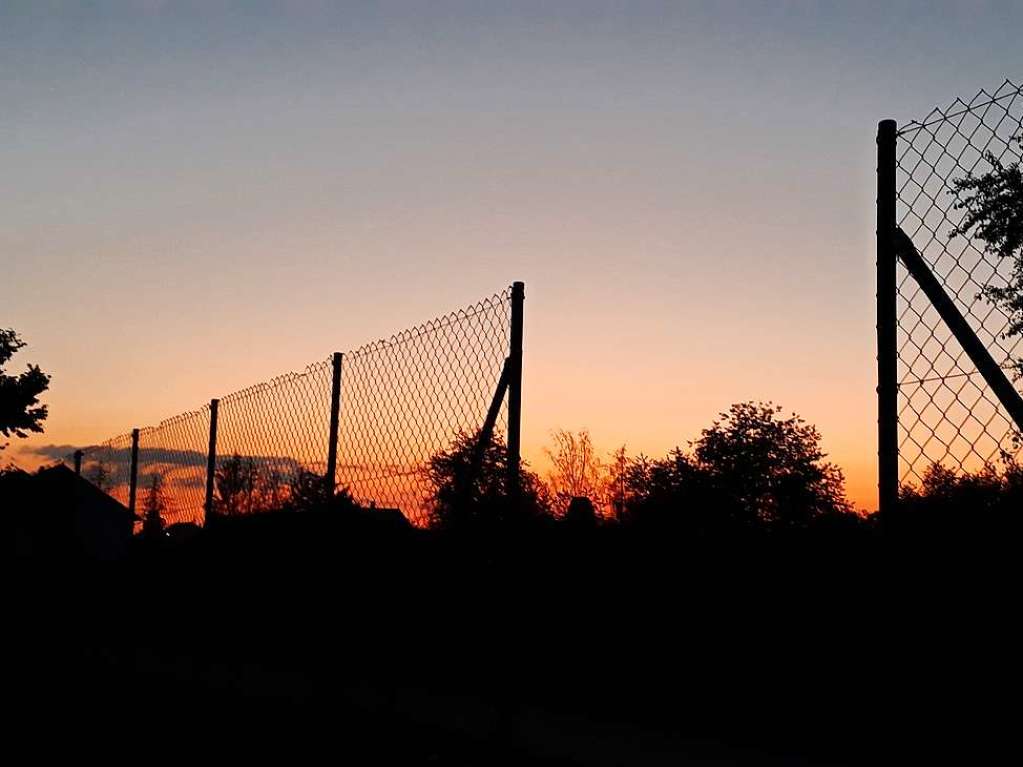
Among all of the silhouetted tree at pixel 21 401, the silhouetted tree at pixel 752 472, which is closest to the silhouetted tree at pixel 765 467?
the silhouetted tree at pixel 752 472

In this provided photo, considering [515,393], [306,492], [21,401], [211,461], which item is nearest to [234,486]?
[211,461]

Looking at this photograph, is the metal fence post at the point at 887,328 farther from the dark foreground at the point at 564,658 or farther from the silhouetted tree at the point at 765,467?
the silhouetted tree at the point at 765,467

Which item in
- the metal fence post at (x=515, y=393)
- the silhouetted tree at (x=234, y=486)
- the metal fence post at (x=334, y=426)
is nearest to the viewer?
the metal fence post at (x=515, y=393)

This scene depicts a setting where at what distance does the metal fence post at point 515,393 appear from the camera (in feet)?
20.7

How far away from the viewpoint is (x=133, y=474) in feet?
→ 59.8

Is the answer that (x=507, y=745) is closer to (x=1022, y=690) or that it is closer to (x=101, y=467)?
(x=1022, y=690)

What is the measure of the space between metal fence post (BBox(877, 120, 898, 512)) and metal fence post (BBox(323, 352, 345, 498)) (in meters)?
5.45

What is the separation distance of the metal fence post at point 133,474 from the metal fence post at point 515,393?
12031mm

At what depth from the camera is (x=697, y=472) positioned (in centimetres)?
5728

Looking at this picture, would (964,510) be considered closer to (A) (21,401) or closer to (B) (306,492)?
(B) (306,492)

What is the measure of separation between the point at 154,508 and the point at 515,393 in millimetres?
16556

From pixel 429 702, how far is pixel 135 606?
6.22 meters

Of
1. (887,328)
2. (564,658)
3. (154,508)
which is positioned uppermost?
(154,508)

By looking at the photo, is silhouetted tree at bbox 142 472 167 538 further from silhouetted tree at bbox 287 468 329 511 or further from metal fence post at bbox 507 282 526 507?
metal fence post at bbox 507 282 526 507
